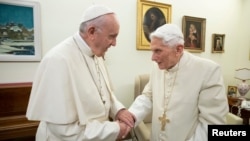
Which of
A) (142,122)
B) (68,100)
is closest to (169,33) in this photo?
(68,100)

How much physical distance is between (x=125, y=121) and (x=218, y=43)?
366 cm

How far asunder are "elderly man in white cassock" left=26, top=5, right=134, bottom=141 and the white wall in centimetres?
133

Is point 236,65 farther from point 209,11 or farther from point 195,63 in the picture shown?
point 195,63

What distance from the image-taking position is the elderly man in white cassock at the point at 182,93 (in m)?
1.57

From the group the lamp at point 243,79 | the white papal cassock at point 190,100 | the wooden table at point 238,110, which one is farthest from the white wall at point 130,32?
the white papal cassock at point 190,100

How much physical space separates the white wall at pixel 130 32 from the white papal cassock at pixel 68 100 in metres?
1.35

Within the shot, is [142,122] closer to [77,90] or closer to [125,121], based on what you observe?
[125,121]

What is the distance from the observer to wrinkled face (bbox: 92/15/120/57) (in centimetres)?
147

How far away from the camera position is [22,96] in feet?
7.19

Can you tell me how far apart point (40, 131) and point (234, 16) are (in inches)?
194

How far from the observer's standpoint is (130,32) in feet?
11.2

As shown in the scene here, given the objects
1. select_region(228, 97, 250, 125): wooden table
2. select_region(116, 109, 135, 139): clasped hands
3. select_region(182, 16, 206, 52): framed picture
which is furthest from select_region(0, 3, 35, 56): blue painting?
select_region(228, 97, 250, 125): wooden table

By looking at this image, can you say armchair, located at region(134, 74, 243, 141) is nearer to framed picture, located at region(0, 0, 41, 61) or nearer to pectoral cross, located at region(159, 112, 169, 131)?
pectoral cross, located at region(159, 112, 169, 131)

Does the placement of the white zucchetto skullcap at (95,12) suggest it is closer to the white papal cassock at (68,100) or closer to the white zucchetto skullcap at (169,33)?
the white papal cassock at (68,100)
